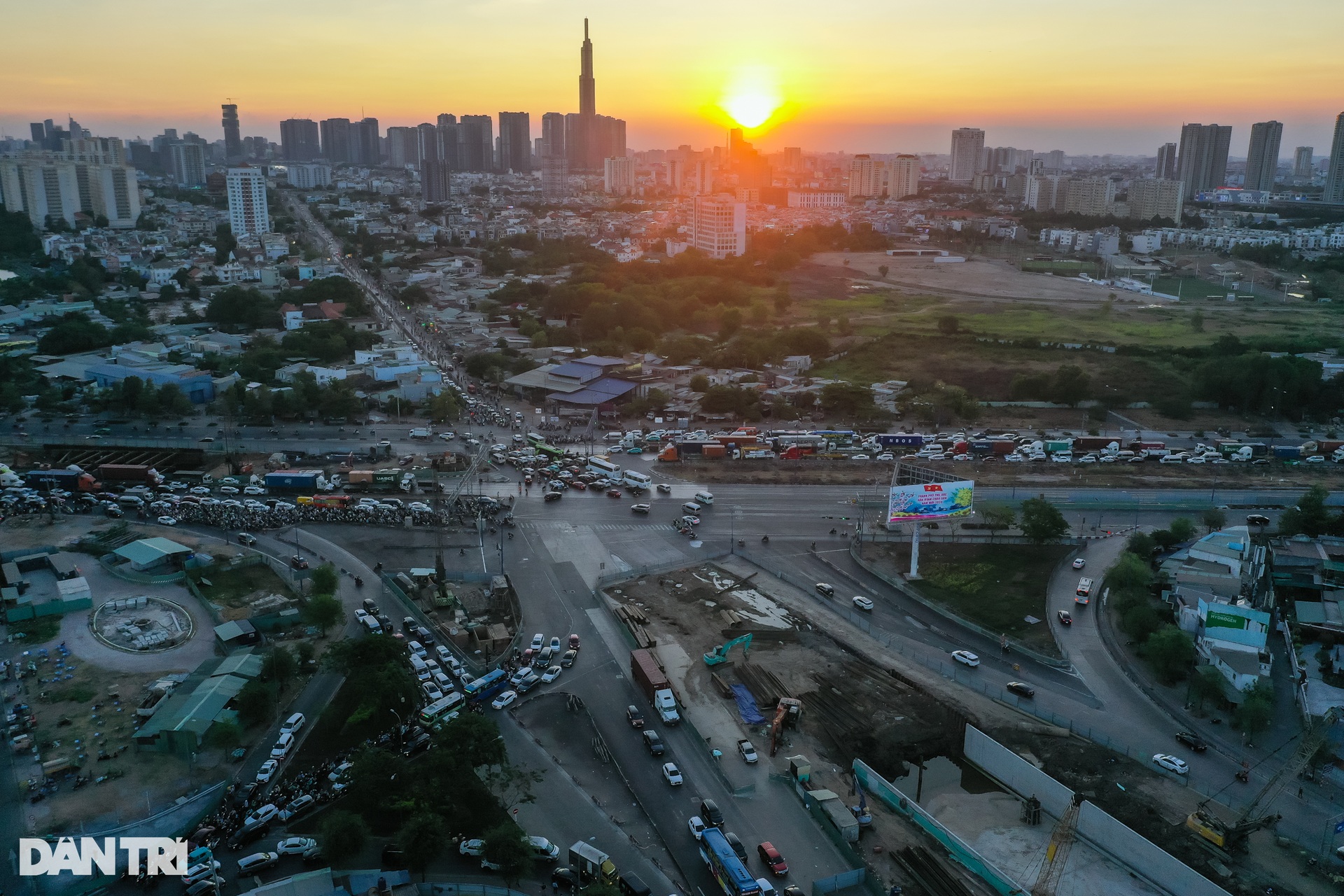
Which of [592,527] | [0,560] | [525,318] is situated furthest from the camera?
[525,318]

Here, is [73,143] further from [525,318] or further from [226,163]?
[525,318]

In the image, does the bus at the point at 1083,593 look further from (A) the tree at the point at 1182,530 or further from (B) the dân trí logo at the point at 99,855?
(B) the dân trí logo at the point at 99,855

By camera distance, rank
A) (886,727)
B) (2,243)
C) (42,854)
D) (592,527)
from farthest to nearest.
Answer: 1. (2,243)
2. (592,527)
3. (886,727)
4. (42,854)

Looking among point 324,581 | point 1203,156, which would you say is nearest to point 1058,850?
point 324,581

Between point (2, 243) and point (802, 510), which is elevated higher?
point (2, 243)

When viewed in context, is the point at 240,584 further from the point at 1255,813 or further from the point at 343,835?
the point at 1255,813

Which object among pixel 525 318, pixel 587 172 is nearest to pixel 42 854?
pixel 525 318

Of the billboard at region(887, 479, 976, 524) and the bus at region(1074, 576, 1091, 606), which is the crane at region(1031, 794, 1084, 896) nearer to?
the bus at region(1074, 576, 1091, 606)

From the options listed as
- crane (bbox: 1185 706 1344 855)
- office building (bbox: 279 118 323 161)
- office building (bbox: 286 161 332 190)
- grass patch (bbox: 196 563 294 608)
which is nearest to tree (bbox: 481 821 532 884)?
crane (bbox: 1185 706 1344 855)
